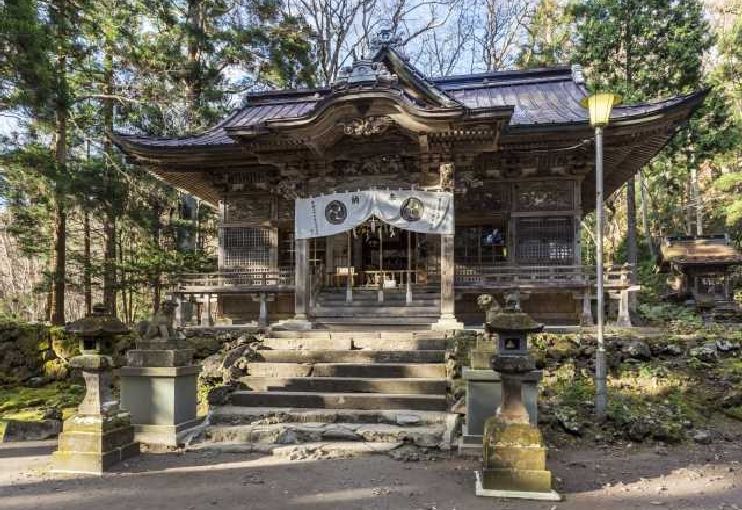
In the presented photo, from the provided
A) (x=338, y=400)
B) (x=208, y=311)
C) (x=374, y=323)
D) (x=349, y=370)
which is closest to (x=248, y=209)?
(x=208, y=311)

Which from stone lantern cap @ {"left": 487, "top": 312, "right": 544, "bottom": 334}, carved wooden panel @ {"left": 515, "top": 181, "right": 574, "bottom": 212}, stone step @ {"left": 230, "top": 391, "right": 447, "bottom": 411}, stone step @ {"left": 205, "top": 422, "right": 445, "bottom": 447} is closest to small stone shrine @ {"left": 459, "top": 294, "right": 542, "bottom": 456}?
stone step @ {"left": 205, "top": 422, "right": 445, "bottom": 447}

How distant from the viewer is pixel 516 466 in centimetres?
521

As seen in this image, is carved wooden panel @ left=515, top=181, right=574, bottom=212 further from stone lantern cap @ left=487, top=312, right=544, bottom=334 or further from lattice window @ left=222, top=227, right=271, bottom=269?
stone lantern cap @ left=487, top=312, right=544, bottom=334

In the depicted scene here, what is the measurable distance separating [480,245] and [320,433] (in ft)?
25.2

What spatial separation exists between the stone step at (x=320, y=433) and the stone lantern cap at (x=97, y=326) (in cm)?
202

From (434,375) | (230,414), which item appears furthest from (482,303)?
(230,414)

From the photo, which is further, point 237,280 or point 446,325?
point 237,280

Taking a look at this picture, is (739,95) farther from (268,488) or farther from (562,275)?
(268,488)

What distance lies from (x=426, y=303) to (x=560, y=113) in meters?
5.81

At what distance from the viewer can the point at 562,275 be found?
459 inches

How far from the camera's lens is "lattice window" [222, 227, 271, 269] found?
1400cm

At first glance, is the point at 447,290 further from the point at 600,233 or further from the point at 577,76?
the point at 577,76

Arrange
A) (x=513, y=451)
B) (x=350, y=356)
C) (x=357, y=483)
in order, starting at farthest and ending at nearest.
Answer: (x=350, y=356) < (x=357, y=483) < (x=513, y=451)

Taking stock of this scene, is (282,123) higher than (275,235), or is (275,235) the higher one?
(282,123)
